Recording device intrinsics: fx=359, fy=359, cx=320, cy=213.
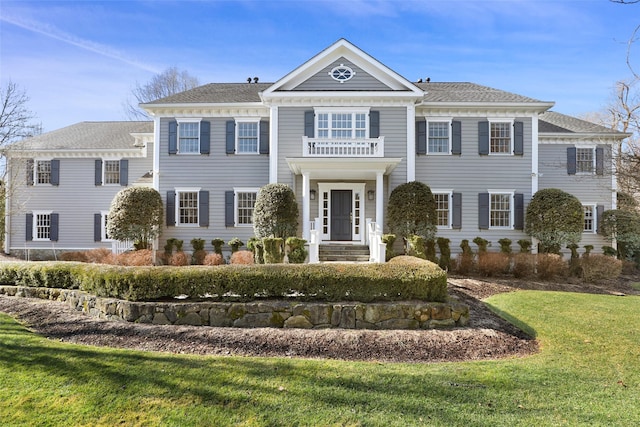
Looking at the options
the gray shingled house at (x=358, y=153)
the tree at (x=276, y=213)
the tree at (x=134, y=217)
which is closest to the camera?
the tree at (x=276, y=213)

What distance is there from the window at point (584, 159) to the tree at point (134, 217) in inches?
768

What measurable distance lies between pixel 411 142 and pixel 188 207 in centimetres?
1008

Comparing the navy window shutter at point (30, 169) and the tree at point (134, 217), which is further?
the navy window shutter at point (30, 169)

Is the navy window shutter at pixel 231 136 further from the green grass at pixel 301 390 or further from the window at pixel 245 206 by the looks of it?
the green grass at pixel 301 390

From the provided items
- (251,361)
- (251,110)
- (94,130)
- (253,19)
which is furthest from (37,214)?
(251,361)

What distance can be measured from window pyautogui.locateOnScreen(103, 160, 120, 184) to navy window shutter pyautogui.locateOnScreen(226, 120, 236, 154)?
730 centimetres

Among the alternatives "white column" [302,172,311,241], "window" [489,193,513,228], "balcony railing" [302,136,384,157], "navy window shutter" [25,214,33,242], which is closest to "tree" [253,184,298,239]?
"white column" [302,172,311,241]

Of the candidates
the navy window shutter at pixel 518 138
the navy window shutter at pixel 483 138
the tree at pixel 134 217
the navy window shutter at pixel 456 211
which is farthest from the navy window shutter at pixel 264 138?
the navy window shutter at pixel 518 138

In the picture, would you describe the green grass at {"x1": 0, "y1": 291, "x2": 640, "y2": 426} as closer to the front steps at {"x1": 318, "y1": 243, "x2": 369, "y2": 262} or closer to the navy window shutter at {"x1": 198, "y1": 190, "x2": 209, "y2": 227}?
the front steps at {"x1": 318, "y1": 243, "x2": 369, "y2": 262}

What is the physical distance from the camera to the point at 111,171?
19000mm

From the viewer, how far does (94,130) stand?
21469mm

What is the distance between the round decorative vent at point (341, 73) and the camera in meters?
15.1

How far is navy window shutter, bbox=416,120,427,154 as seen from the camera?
1572 centimetres

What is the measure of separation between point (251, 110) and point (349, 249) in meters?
7.56
